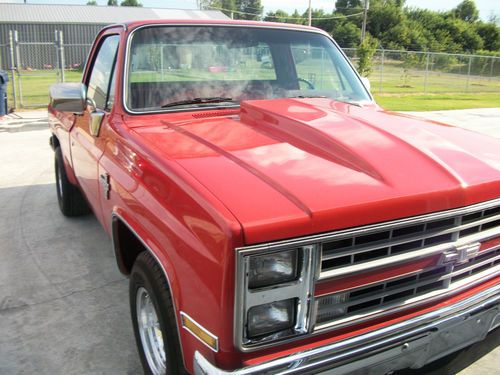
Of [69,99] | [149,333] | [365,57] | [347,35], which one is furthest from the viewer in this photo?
[347,35]

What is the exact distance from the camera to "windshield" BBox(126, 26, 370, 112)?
321cm

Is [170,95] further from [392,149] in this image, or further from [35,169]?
[35,169]

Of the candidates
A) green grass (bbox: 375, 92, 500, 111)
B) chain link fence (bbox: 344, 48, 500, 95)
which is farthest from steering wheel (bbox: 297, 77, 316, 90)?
chain link fence (bbox: 344, 48, 500, 95)

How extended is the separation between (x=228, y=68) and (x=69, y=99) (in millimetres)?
1128

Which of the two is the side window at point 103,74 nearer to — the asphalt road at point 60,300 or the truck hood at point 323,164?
the truck hood at point 323,164

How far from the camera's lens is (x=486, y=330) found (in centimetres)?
225

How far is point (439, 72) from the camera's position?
87.5 feet

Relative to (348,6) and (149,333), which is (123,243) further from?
Answer: (348,6)

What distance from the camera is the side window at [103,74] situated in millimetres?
3420

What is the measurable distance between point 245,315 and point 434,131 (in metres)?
1.73

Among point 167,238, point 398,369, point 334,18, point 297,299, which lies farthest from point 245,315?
point 334,18

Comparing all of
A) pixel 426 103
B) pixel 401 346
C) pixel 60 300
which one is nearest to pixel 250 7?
pixel 426 103

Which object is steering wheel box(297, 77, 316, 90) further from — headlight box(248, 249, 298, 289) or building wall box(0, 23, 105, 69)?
building wall box(0, 23, 105, 69)

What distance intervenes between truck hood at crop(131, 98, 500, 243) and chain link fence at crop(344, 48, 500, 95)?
22273 mm
